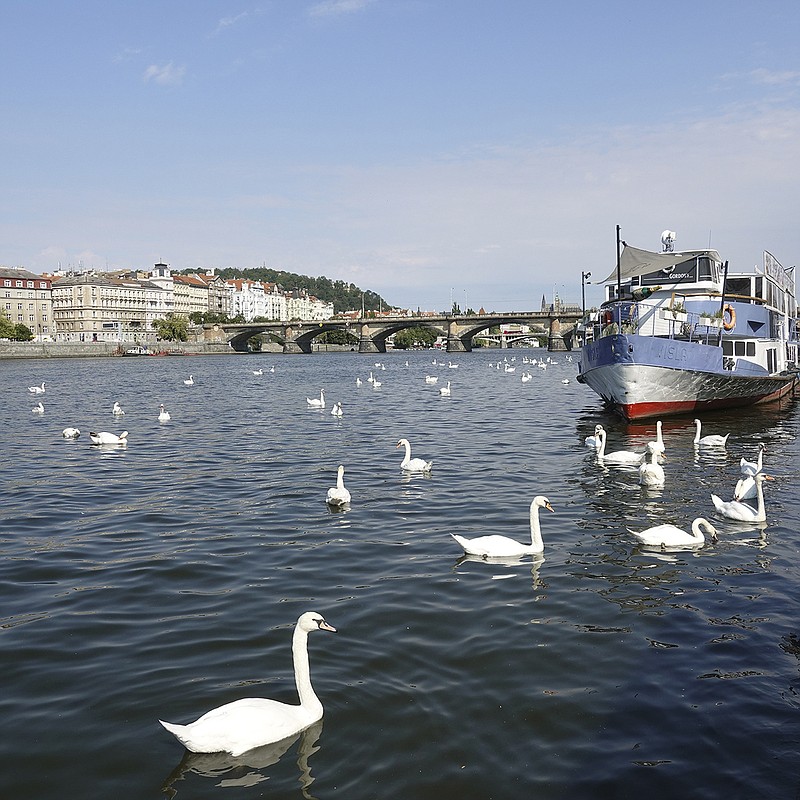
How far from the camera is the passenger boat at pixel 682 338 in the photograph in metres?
28.6

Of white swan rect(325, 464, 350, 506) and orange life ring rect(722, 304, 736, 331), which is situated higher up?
orange life ring rect(722, 304, 736, 331)

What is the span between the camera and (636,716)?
691 centimetres

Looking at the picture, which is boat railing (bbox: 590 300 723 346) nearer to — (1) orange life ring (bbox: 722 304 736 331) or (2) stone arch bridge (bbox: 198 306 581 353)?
(1) orange life ring (bbox: 722 304 736 331)

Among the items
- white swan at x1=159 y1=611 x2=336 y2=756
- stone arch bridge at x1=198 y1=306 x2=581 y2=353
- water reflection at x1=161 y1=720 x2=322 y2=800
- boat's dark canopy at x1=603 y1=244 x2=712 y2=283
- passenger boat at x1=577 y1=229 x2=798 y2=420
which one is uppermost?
stone arch bridge at x1=198 y1=306 x2=581 y2=353

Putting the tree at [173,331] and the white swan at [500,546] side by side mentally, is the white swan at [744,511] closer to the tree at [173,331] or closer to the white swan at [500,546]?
the white swan at [500,546]

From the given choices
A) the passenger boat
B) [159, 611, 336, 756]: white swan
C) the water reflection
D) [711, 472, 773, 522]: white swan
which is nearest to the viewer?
the water reflection

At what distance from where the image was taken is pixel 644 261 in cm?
3356

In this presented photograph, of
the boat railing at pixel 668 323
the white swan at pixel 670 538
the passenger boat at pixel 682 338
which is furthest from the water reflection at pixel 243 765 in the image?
the boat railing at pixel 668 323

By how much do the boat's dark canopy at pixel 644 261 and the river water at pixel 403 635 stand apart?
1549 cm

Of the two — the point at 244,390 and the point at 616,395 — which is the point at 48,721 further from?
the point at 244,390

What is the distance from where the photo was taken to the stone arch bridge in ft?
483

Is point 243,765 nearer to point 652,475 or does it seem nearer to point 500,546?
point 500,546

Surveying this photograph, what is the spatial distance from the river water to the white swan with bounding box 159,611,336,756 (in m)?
0.16

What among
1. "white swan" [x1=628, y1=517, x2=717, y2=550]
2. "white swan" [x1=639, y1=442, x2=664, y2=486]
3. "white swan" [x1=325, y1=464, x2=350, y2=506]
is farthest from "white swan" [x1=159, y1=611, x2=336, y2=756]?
"white swan" [x1=639, y1=442, x2=664, y2=486]
